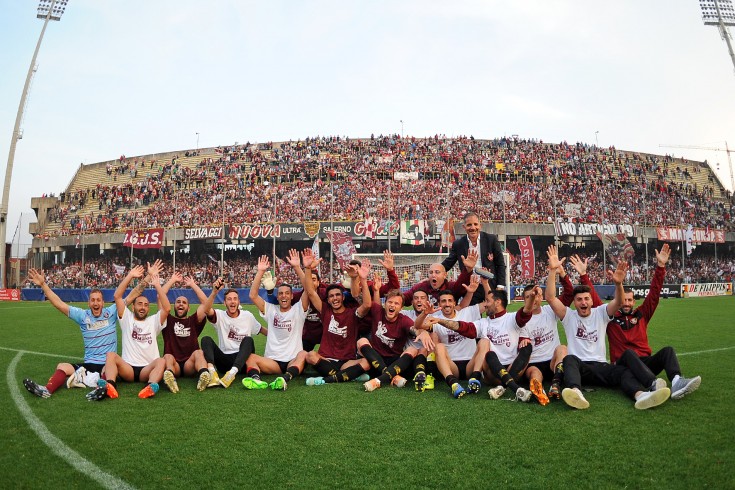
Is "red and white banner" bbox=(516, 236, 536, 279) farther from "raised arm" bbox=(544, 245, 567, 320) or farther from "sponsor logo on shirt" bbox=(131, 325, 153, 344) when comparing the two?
"sponsor logo on shirt" bbox=(131, 325, 153, 344)

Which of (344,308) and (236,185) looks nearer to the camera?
(344,308)

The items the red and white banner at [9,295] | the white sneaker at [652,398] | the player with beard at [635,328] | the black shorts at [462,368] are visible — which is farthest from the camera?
the red and white banner at [9,295]

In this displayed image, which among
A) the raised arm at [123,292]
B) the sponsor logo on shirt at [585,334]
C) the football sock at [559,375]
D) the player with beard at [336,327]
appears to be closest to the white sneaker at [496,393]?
the football sock at [559,375]

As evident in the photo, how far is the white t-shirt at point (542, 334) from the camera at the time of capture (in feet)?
23.0

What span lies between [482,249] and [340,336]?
98.2 inches

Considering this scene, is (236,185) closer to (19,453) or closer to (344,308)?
(344,308)

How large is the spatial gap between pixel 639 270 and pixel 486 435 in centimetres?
3981

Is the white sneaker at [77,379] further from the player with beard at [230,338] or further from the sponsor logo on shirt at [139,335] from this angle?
the player with beard at [230,338]

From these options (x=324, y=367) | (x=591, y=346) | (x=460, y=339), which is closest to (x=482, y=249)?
(x=460, y=339)

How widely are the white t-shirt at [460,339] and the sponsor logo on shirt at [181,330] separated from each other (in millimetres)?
3726

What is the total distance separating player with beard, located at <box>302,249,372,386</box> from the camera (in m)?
7.61

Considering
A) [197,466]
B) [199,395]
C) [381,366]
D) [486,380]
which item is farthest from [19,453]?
[486,380]

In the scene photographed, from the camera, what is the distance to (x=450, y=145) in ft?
148

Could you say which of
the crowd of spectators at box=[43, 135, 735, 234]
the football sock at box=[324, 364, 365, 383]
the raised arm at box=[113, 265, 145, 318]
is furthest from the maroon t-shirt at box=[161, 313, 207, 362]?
the crowd of spectators at box=[43, 135, 735, 234]
